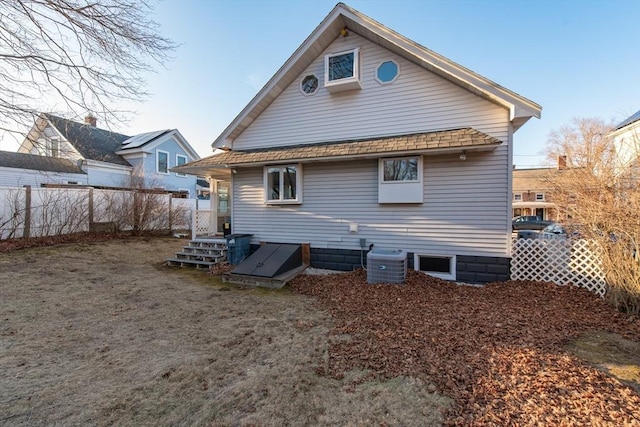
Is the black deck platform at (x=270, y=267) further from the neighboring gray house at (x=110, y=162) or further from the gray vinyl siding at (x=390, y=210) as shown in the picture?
the neighboring gray house at (x=110, y=162)

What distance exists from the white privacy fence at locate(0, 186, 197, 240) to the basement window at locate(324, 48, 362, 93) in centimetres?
1141

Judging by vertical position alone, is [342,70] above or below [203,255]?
above

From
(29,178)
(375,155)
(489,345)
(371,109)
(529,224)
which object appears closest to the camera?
(489,345)

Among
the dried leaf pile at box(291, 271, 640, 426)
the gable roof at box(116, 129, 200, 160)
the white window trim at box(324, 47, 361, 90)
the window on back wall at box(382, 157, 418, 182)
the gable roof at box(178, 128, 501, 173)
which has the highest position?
the gable roof at box(116, 129, 200, 160)

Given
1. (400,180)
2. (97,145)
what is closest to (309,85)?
(400,180)

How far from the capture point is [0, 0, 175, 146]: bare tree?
5.19 meters

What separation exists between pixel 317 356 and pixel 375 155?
4.97 meters

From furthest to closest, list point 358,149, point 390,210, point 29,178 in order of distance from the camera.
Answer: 1. point 29,178
2. point 390,210
3. point 358,149

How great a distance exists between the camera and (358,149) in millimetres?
7320

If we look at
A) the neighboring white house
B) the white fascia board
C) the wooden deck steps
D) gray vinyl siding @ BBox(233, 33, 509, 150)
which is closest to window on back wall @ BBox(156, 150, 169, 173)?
the white fascia board

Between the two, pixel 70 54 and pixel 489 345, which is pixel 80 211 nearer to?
pixel 70 54

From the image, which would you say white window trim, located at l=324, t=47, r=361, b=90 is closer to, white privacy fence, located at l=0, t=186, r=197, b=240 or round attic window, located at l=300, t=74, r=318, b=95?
round attic window, located at l=300, t=74, r=318, b=95

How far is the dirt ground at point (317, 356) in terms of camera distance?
97.3 inches

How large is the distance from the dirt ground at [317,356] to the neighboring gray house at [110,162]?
14351mm
